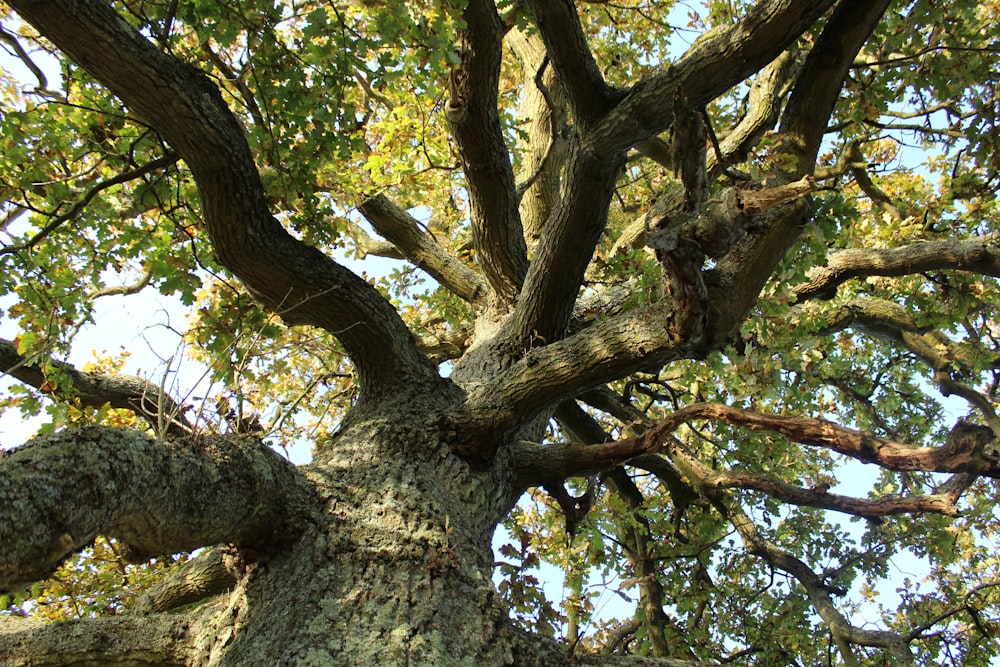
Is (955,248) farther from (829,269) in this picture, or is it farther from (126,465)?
(126,465)

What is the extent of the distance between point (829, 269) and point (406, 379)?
3.69 metres

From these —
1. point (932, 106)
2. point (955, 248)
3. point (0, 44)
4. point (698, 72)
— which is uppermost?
point (932, 106)

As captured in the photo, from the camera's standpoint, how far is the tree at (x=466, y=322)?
8.69 feet

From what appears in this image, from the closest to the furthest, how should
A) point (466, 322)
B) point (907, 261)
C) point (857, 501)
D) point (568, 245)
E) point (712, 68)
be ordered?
point (712, 68)
point (857, 501)
point (568, 245)
point (907, 261)
point (466, 322)

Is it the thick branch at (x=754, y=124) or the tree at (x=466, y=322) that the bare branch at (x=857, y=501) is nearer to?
the tree at (x=466, y=322)

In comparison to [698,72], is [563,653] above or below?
below

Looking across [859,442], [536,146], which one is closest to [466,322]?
[536,146]

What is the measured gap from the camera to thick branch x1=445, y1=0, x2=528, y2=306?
3982mm

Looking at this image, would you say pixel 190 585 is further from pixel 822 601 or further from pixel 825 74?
pixel 822 601

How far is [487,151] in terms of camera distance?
4.56 metres

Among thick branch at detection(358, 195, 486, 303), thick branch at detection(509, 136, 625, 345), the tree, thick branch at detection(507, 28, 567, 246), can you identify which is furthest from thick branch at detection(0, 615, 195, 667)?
thick branch at detection(507, 28, 567, 246)

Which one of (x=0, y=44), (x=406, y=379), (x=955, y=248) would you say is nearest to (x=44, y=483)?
(x=406, y=379)

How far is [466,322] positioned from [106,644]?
16.7ft

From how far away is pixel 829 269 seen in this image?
→ 5.23 metres
